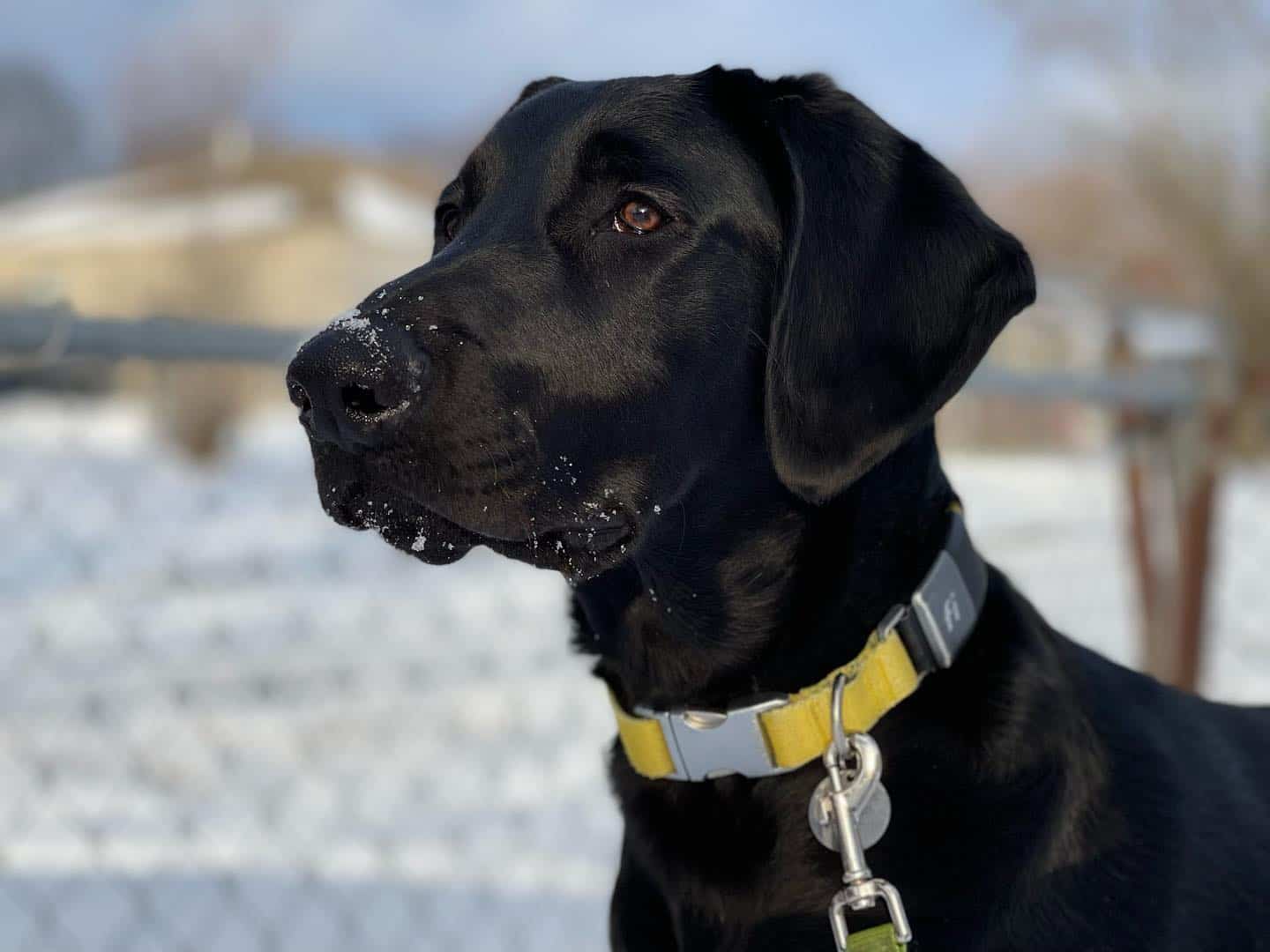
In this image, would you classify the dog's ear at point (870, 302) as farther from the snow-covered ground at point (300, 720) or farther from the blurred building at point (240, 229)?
the blurred building at point (240, 229)

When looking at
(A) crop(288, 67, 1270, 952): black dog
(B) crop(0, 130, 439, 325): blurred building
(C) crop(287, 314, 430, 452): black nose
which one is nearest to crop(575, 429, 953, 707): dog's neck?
(A) crop(288, 67, 1270, 952): black dog

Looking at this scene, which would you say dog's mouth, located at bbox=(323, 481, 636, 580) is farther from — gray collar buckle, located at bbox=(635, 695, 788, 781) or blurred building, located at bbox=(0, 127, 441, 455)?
blurred building, located at bbox=(0, 127, 441, 455)

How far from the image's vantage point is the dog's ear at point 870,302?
1.70 meters

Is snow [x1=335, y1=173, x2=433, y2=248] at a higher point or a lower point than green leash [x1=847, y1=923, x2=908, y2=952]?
higher

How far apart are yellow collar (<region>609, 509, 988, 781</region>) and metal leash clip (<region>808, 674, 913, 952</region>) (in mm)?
36

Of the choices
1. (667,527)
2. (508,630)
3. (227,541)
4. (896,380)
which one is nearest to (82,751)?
(508,630)

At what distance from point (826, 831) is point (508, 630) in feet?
18.6

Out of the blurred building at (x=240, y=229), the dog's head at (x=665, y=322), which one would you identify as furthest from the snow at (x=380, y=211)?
the dog's head at (x=665, y=322)

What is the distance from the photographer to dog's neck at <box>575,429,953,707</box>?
1828mm

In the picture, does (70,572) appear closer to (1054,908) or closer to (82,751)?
(82,751)

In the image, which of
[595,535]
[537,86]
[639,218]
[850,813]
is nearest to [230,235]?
[537,86]

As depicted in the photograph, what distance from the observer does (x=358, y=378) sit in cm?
146

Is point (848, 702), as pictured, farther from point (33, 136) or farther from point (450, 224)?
point (33, 136)

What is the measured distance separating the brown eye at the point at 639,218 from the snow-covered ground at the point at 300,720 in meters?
2.27
